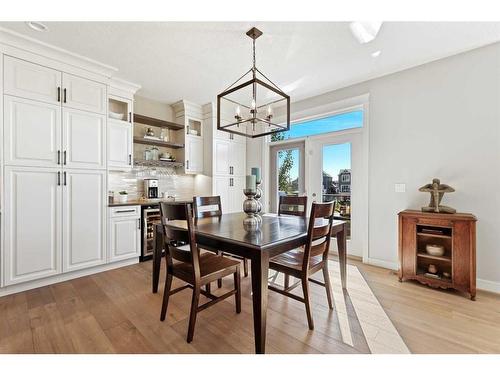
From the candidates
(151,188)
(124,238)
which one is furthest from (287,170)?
(124,238)

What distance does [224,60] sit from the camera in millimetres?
2719

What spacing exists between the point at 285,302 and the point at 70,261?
2.49 m

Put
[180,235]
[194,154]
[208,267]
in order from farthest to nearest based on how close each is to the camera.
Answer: [194,154], [208,267], [180,235]

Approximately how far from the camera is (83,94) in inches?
109

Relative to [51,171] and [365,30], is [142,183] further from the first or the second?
[365,30]

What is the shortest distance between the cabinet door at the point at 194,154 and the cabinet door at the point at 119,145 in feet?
3.38

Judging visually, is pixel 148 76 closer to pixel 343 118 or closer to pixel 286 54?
pixel 286 54

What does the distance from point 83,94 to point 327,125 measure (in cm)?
342

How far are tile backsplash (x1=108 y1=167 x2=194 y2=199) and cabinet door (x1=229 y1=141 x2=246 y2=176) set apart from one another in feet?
2.95

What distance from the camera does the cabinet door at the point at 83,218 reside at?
8.68ft

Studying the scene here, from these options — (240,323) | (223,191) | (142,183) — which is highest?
(142,183)

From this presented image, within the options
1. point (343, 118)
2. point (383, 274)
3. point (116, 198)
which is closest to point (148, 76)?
point (116, 198)
